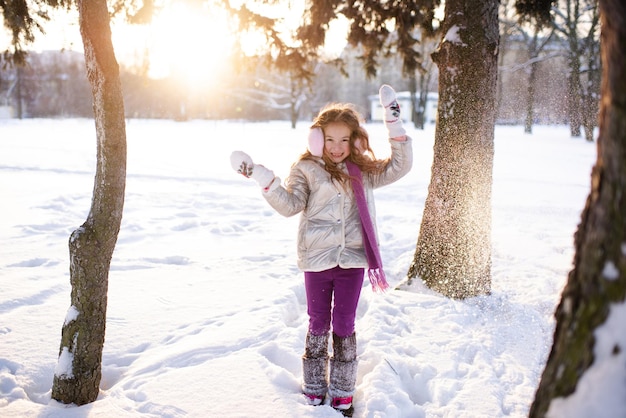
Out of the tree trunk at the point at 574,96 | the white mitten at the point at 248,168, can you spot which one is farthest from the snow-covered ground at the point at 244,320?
the tree trunk at the point at 574,96

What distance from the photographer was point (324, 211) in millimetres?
2695

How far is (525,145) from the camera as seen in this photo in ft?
69.4

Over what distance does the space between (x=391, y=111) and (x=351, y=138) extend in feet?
0.94

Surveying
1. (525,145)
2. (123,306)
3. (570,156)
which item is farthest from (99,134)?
(525,145)

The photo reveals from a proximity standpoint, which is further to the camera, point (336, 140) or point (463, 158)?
point (463, 158)

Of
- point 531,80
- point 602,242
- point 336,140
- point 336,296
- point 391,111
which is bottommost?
point 336,296

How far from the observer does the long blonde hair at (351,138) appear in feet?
8.77

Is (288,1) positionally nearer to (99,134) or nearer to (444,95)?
(444,95)

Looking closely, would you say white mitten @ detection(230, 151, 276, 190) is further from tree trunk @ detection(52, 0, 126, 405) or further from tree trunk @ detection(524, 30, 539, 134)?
tree trunk @ detection(524, 30, 539, 134)

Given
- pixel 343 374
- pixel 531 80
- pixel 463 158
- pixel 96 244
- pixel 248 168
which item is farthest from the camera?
pixel 531 80

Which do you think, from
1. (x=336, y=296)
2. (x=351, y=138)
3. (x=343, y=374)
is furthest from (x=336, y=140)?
(x=343, y=374)

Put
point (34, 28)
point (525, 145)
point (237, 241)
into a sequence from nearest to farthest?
point (34, 28), point (237, 241), point (525, 145)

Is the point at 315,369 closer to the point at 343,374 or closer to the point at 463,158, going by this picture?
the point at 343,374

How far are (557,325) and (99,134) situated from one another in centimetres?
225
